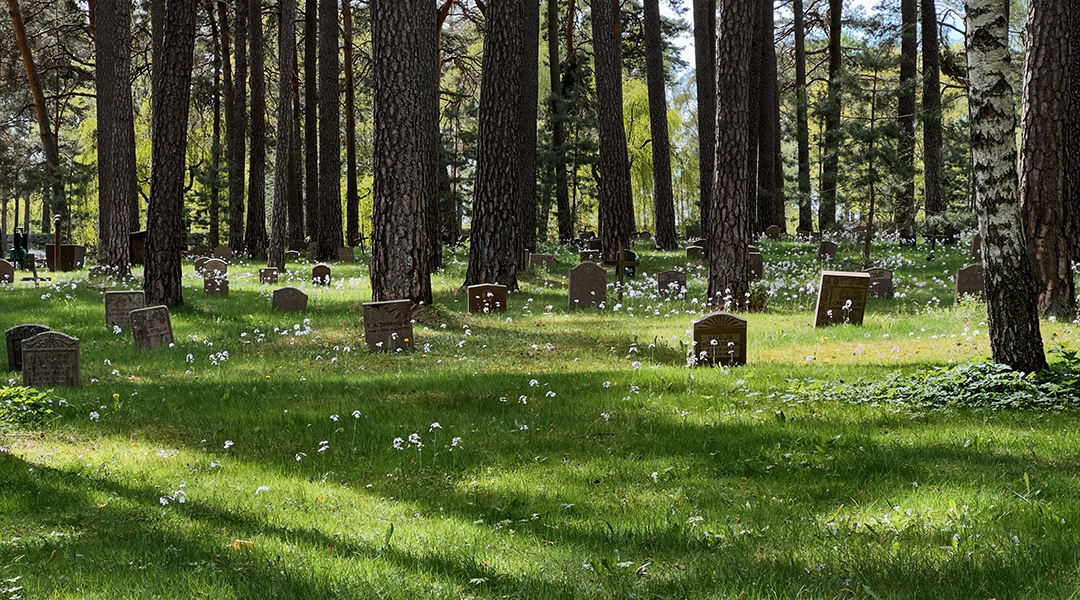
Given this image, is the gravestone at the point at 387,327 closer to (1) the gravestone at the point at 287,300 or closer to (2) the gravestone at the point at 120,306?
(1) the gravestone at the point at 287,300

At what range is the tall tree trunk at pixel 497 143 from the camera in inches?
641

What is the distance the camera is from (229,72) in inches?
1219

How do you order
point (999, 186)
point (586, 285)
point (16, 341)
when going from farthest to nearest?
point (586, 285) < point (16, 341) < point (999, 186)

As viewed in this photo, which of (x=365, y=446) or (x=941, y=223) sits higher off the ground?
(x=941, y=223)

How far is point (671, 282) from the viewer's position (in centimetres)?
1661

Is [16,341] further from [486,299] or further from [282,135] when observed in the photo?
[282,135]

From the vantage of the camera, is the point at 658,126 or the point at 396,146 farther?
the point at 658,126

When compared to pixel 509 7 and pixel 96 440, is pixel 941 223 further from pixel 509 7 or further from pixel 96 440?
pixel 96 440

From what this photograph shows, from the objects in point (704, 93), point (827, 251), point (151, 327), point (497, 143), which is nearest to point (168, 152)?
point (151, 327)

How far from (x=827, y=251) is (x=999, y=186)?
14401mm

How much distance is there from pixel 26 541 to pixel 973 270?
562 inches

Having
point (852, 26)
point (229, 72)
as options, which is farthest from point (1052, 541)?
point (852, 26)

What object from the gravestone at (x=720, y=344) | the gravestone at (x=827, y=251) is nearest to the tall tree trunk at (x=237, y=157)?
the gravestone at (x=827, y=251)

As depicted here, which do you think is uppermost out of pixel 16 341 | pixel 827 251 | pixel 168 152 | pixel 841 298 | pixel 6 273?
pixel 168 152
